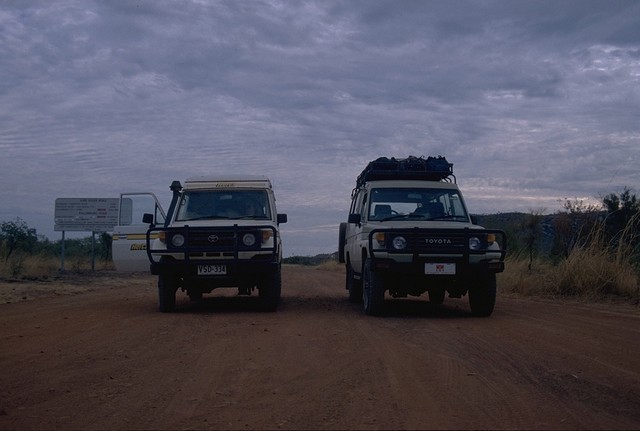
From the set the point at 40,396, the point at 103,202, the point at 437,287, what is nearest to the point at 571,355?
the point at 437,287

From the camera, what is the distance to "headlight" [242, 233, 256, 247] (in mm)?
11820

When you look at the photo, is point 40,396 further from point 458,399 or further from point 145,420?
point 458,399

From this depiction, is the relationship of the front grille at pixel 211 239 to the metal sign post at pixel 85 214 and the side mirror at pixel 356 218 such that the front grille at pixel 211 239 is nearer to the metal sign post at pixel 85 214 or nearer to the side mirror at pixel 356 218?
the side mirror at pixel 356 218

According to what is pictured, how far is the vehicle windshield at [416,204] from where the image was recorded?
1284cm

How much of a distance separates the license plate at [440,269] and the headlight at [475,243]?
417 millimetres

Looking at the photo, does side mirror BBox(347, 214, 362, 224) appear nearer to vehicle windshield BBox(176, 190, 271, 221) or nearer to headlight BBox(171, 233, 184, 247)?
vehicle windshield BBox(176, 190, 271, 221)

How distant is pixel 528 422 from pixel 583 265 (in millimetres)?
11039

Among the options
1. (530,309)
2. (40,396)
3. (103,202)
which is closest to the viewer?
(40,396)

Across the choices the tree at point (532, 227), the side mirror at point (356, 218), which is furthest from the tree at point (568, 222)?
the side mirror at point (356, 218)

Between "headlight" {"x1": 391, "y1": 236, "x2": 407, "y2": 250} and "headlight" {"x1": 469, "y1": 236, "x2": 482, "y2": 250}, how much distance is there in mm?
1030

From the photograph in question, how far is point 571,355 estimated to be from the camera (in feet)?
25.3

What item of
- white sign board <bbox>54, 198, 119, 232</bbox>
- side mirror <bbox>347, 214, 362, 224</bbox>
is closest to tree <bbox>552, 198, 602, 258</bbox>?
side mirror <bbox>347, 214, 362, 224</bbox>

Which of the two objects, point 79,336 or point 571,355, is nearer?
point 571,355

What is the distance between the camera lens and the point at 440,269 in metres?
11.2
